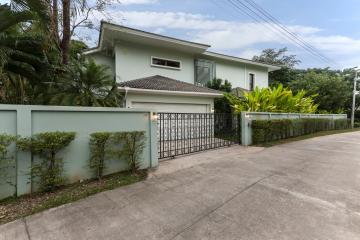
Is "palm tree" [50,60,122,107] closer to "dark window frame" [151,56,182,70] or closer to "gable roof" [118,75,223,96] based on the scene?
"gable roof" [118,75,223,96]

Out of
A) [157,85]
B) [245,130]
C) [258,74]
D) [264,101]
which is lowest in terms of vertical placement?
[245,130]

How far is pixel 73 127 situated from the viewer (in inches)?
213

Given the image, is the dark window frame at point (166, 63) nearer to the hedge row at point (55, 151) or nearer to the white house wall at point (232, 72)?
the white house wall at point (232, 72)

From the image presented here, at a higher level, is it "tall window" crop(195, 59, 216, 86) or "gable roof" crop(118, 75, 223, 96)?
"tall window" crop(195, 59, 216, 86)

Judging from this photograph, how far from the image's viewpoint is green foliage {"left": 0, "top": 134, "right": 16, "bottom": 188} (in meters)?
4.31

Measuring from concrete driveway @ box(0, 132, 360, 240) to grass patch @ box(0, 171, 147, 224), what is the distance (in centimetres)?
22

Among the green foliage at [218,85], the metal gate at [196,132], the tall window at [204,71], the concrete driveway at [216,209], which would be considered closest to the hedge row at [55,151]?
the concrete driveway at [216,209]

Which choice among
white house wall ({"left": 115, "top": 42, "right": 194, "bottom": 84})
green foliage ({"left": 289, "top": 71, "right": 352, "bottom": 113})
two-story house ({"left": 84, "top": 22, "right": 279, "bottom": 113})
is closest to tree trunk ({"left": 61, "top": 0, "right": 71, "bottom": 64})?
two-story house ({"left": 84, "top": 22, "right": 279, "bottom": 113})

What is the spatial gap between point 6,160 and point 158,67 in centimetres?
1186

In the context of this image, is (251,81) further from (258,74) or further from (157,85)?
(157,85)

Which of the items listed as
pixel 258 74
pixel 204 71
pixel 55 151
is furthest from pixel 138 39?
pixel 258 74

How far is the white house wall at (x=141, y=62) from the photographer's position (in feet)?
46.1

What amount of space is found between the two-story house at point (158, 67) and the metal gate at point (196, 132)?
2.68 metres

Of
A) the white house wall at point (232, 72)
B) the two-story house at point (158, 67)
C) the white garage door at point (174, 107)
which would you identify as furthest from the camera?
the white house wall at point (232, 72)
